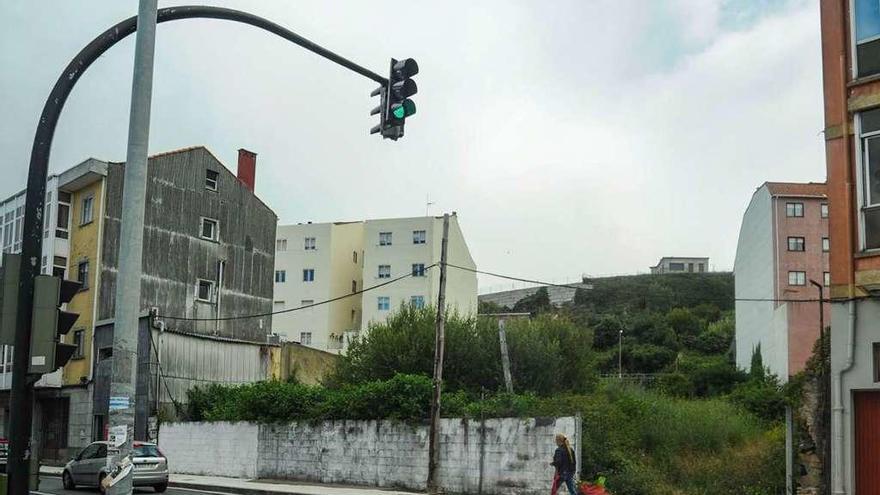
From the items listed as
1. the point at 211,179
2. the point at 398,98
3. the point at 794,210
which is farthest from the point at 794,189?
the point at 398,98

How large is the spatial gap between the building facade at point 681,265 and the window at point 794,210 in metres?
68.8

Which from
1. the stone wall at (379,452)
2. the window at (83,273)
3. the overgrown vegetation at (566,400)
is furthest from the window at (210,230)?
the stone wall at (379,452)

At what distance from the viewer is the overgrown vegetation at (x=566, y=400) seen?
66.3ft

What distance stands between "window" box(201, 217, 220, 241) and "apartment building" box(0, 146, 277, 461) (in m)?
0.05

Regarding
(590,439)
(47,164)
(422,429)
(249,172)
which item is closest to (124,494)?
(47,164)

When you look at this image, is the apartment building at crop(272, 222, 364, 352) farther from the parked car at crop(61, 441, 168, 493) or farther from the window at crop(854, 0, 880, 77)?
the window at crop(854, 0, 880, 77)

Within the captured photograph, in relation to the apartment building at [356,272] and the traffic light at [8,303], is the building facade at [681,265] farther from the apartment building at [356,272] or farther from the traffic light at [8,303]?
the traffic light at [8,303]

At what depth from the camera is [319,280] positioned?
72938mm

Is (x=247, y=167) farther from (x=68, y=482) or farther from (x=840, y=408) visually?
(x=840, y=408)

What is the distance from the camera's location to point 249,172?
47.8m

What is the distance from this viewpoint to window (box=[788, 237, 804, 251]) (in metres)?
59.2

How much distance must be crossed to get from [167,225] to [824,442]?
31.3 m

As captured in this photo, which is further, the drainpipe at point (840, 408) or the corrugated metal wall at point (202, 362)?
the corrugated metal wall at point (202, 362)

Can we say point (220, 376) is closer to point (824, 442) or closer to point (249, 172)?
point (249, 172)
